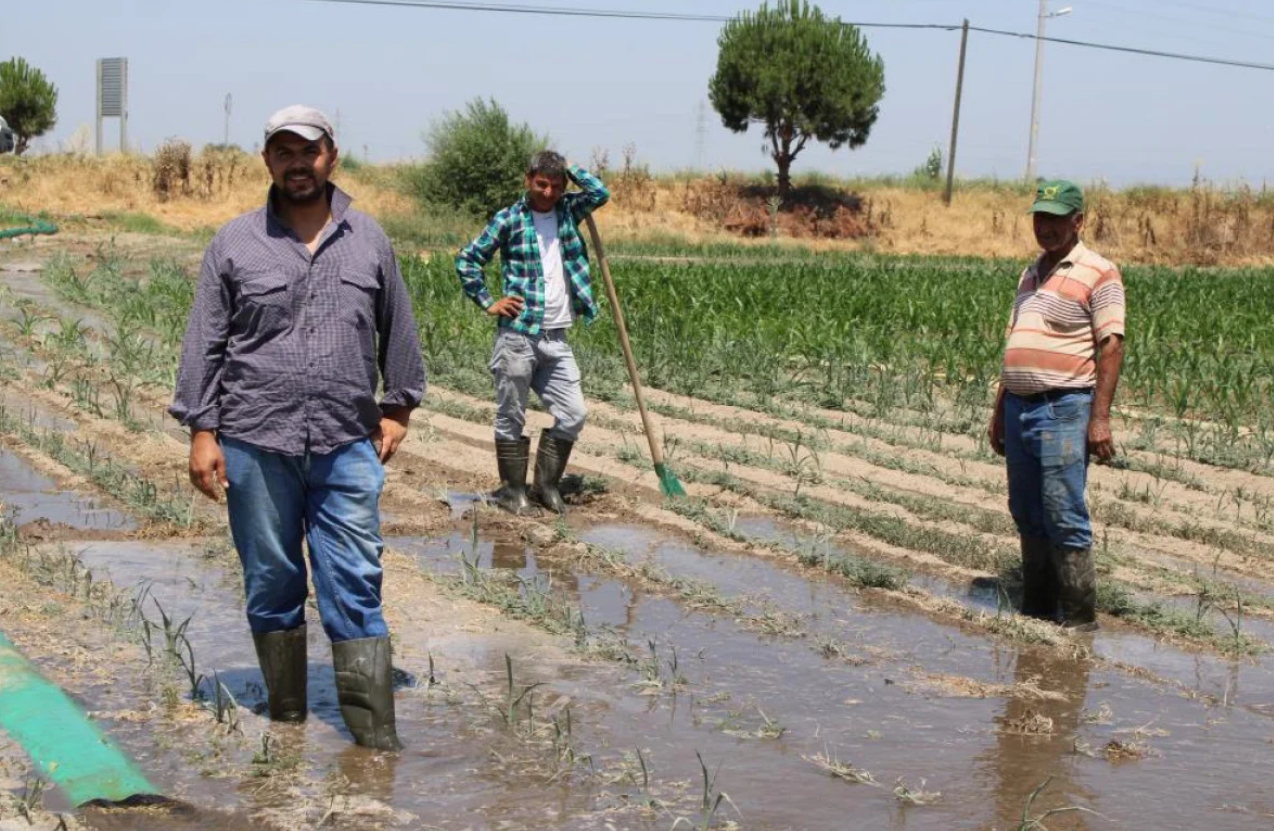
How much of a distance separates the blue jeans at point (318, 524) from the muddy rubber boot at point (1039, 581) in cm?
304

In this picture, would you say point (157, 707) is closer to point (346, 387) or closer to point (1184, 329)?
point (346, 387)

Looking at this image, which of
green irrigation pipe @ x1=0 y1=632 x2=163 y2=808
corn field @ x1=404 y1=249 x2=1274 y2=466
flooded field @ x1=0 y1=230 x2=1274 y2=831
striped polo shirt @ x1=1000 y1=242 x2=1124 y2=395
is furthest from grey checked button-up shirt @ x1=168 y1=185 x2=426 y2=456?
corn field @ x1=404 y1=249 x2=1274 y2=466

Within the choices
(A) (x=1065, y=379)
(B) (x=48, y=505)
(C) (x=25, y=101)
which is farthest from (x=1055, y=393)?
(C) (x=25, y=101)

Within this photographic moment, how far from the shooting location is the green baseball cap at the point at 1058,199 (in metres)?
6.49

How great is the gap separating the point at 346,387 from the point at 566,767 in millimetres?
1258

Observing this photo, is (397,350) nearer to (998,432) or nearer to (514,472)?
(998,432)

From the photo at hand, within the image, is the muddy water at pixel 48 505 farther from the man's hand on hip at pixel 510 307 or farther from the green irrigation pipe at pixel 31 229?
the green irrigation pipe at pixel 31 229

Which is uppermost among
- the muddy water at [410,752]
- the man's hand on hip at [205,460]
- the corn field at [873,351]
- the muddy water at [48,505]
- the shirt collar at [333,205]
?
the shirt collar at [333,205]

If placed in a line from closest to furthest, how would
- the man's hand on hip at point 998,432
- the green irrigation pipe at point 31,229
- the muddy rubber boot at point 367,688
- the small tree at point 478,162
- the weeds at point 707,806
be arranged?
the weeds at point 707,806 → the muddy rubber boot at point 367,688 → the man's hand on hip at point 998,432 → the green irrigation pipe at point 31,229 → the small tree at point 478,162

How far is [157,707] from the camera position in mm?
5215

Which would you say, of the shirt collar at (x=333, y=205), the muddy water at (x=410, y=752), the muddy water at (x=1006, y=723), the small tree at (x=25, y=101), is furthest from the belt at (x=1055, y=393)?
the small tree at (x=25, y=101)

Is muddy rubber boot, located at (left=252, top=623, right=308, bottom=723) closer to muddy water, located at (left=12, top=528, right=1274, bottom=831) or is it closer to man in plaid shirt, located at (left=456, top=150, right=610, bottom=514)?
muddy water, located at (left=12, top=528, right=1274, bottom=831)

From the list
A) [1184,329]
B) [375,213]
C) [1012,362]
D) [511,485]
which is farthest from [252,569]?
[375,213]

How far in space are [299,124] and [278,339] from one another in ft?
2.00
